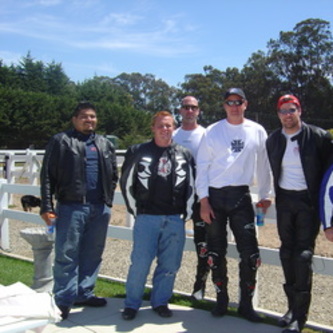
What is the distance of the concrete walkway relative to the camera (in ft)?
12.8

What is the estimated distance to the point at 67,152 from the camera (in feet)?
13.8

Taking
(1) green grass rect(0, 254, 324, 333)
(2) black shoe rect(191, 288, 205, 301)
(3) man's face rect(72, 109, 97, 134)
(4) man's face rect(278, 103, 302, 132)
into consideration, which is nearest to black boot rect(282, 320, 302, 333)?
(1) green grass rect(0, 254, 324, 333)

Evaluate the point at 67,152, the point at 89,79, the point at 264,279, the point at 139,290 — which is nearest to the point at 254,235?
the point at 139,290

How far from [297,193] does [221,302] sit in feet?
4.20

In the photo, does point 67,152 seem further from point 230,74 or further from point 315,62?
point 230,74

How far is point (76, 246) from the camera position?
167 inches

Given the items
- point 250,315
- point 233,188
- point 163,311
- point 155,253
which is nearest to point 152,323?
point 163,311

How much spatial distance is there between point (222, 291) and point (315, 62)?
58.3m

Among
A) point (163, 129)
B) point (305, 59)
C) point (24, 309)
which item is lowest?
point (24, 309)

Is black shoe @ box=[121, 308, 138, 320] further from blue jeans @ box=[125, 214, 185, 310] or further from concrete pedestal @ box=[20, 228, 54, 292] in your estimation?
concrete pedestal @ box=[20, 228, 54, 292]

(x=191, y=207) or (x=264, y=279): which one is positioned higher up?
(x=191, y=207)

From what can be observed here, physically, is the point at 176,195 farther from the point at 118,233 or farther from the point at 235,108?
the point at 118,233

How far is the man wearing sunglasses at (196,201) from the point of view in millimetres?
4531

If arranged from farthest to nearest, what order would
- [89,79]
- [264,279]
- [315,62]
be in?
[89,79], [315,62], [264,279]
